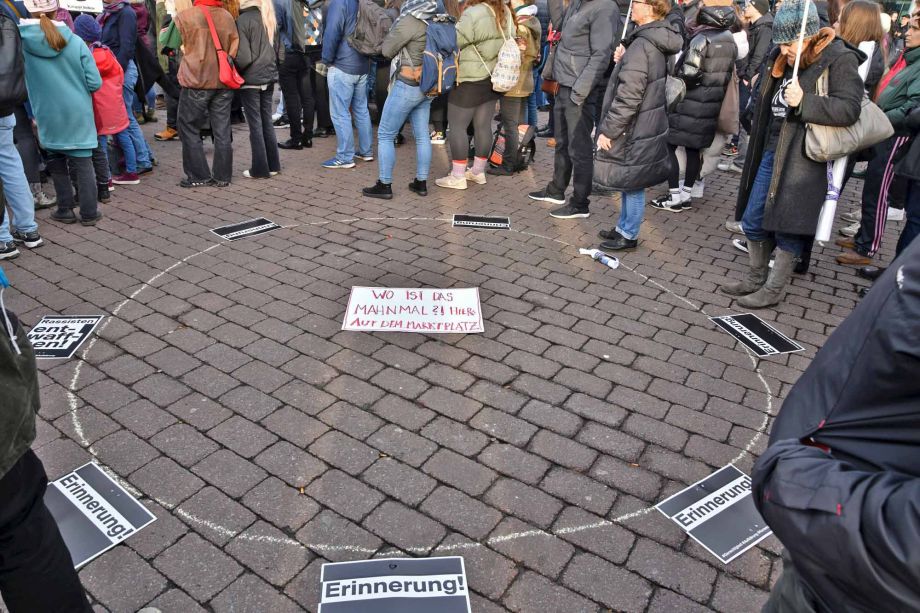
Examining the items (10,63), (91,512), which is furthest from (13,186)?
(91,512)

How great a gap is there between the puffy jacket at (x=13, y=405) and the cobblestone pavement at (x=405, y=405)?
0.96 m

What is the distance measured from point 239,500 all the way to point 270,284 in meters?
2.39

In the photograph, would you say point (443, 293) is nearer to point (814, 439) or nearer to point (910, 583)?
point (814, 439)

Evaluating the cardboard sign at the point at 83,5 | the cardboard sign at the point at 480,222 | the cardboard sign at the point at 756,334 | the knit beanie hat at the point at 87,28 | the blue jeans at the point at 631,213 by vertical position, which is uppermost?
the cardboard sign at the point at 83,5

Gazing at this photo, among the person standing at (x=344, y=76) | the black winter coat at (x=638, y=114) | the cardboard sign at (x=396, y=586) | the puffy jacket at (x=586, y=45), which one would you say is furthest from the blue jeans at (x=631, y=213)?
the cardboard sign at (x=396, y=586)

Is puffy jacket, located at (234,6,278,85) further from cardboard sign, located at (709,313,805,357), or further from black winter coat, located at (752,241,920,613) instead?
black winter coat, located at (752,241,920,613)

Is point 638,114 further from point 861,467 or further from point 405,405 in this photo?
point 861,467

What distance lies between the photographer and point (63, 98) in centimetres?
583

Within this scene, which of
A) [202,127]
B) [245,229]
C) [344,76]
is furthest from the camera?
[344,76]

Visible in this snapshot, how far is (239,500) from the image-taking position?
3.03 m

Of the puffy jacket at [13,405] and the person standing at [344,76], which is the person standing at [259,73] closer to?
the person standing at [344,76]

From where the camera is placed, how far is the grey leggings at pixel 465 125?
23.9ft

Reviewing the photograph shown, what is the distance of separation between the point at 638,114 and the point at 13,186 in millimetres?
5108

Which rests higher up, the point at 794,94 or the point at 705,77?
the point at 794,94
